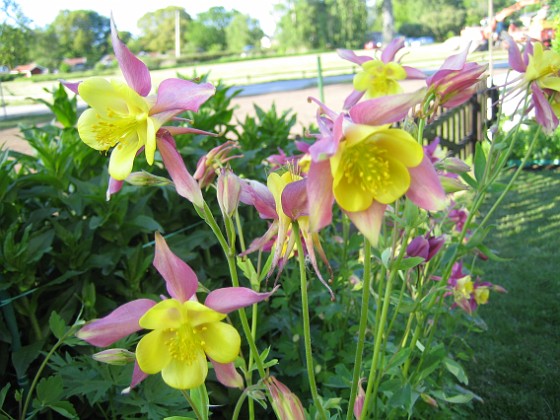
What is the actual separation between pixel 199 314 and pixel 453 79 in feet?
2.24

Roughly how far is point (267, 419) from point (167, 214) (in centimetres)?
90

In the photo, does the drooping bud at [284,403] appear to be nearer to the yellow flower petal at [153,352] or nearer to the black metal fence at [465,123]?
the yellow flower petal at [153,352]

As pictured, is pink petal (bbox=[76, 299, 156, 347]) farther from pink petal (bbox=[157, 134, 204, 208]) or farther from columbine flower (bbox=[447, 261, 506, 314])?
columbine flower (bbox=[447, 261, 506, 314])

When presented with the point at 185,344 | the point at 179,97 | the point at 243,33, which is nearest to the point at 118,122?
the point at 179,97

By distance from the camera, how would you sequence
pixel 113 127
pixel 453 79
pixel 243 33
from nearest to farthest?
1. pixel 113 127
2. pixel 453 79
3. pixel 243 33

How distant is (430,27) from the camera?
71.7m

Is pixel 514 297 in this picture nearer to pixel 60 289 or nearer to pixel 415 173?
pixel 60 289

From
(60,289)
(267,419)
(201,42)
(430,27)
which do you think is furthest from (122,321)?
(201,42)

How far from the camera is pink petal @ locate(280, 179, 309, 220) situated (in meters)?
0.78

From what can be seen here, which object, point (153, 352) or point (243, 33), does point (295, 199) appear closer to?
point (153, 352)

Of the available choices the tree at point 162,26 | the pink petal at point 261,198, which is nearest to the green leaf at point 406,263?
the pink petal at point 261,198

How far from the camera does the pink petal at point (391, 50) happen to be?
56.0 inches

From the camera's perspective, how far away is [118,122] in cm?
87

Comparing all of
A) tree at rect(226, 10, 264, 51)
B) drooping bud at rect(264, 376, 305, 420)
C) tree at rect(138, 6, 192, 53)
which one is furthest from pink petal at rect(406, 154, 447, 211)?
tree at rect(138, 6, 192, 53)
